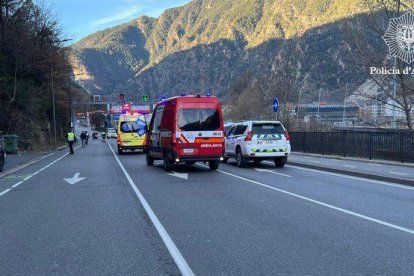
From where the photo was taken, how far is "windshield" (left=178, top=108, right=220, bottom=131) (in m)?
16.8

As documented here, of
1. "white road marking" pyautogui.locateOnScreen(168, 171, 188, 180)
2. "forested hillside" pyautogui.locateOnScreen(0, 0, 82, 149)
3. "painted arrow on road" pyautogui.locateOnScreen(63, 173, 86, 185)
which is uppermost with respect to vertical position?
"forested hillside" pyautogui.locateOnScreen(0, 0, 82, 149)

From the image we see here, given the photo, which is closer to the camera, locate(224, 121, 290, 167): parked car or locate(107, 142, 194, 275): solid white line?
locate(107, 142, 194, 275): solid white line

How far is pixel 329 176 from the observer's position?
1533cm

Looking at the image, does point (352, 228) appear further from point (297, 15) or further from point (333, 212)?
point (297, 15)

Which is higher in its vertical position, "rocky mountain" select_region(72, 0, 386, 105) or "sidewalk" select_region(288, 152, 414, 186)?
"rocky mountain" select_region(72, 0, 386, 105)

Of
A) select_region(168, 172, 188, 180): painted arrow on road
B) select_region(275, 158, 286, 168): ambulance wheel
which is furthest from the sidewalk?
select_region(168, 172, 188, 180): painted arrow on road

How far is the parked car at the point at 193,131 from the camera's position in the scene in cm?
1670

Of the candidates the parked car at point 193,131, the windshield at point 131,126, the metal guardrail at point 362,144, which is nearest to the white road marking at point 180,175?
the parked car at point 193,131

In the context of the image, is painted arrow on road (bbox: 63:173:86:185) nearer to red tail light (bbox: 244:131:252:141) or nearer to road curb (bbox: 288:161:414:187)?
red tail light (bbox: 244:131:252:141)

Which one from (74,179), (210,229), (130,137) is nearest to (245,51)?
(130,137)

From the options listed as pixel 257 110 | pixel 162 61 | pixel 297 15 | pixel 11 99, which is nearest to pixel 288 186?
pixel 11 99

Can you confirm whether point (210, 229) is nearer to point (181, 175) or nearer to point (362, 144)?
point (181, 175)

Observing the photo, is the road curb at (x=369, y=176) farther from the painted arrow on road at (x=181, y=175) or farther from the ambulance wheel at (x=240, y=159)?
the painted arrow on road at (x=181, y=175)

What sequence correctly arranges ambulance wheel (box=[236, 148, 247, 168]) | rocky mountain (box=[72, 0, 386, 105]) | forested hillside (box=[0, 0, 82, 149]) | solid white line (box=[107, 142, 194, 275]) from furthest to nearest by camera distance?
rocky mountain (box=[72, 0, 386, 105]), forested hillside (box=[0, 0, 82, 149]), ambulance wheel (box=[236, 148, 247, 168]), solid white line (box=[107, 142, 194, 275])
